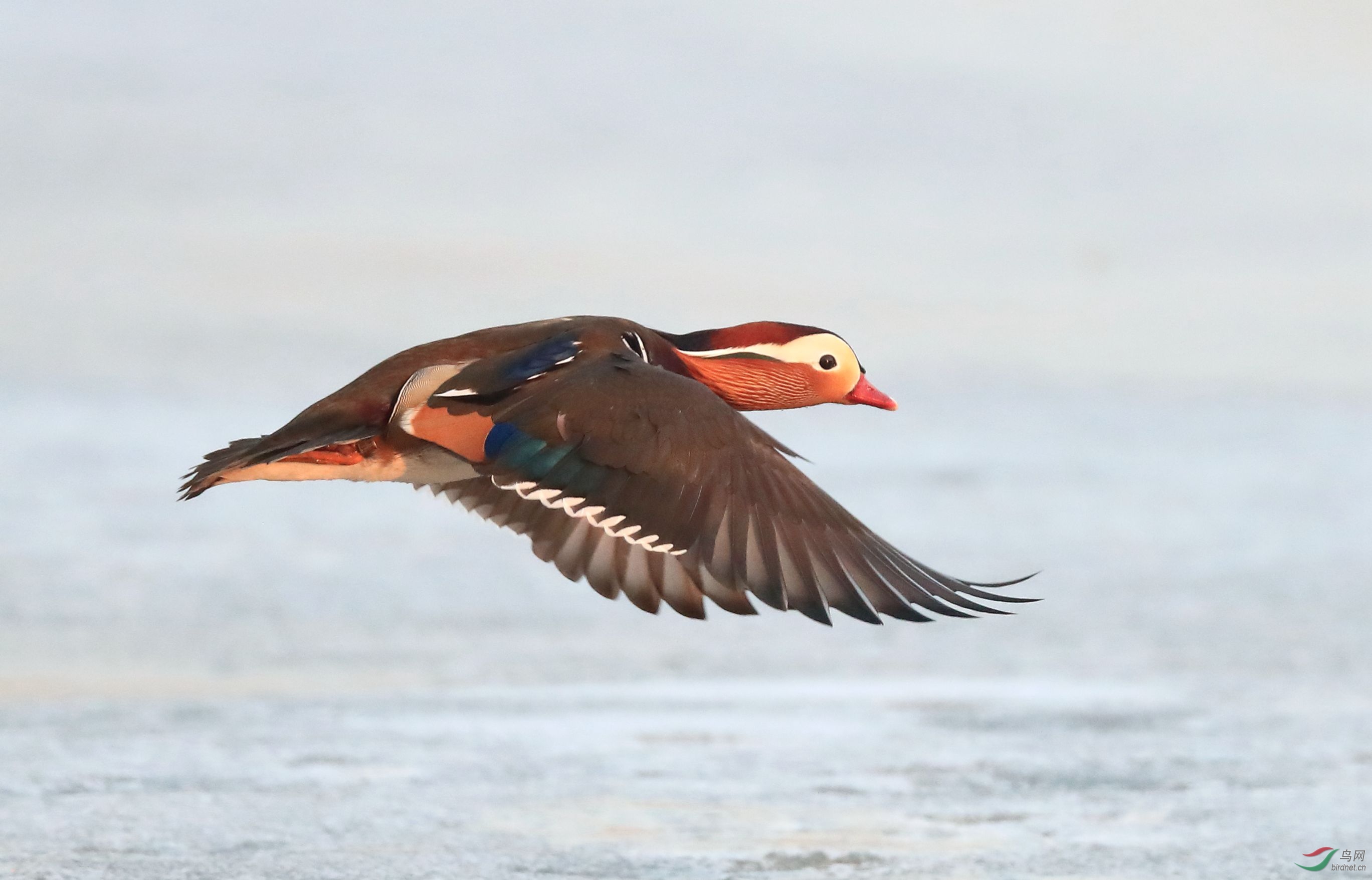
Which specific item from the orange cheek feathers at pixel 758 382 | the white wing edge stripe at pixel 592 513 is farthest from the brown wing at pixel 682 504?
the orange cheek feathers at pixel 758 382

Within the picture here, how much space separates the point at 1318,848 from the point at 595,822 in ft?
6.80

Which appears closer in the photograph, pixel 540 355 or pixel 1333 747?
pixel 540 355

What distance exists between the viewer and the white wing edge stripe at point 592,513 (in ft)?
9.61

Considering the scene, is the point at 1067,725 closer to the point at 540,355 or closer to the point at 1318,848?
the point at 1318,848

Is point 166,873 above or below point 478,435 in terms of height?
below

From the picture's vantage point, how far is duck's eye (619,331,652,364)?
3.39 metres

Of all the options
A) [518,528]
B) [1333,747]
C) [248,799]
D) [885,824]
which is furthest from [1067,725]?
[518,528]

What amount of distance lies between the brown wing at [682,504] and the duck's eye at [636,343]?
236mm

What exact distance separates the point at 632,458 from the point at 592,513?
0.12m

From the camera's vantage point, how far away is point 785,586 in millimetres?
2840
